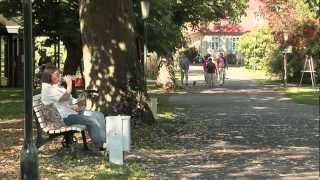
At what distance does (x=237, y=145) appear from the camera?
13.0 m

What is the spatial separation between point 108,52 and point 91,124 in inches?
146

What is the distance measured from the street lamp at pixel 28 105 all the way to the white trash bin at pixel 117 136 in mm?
3249

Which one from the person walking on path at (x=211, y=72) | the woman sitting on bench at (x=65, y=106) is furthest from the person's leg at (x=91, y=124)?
the person walking on path at (x=211, y=72)

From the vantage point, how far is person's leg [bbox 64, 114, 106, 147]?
1111cm

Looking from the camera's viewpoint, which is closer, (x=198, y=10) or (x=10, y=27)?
(x=198, y=10)

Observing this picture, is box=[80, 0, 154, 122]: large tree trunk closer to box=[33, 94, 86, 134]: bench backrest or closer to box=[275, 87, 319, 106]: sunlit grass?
box=[33, 94, 86, 134]: bench backrest

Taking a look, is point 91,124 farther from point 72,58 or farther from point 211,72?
→ point 211,72

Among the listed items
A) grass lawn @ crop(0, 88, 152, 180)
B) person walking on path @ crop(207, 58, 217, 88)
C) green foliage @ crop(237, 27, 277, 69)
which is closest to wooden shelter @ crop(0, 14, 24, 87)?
person walking on path @ crop(207, 58, 217, 88)

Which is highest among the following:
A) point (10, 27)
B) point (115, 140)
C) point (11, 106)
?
point (10, 27)

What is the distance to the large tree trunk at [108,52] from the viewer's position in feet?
47.8

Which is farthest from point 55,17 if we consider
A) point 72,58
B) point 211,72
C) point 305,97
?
point 211,72

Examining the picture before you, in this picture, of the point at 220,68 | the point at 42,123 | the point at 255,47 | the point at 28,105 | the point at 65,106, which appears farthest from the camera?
the point at 255,47

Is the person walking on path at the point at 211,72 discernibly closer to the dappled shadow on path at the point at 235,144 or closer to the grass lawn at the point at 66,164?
the dappled shadow on path at the point at 235,144

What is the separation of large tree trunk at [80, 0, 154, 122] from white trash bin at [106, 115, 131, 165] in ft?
13.2
